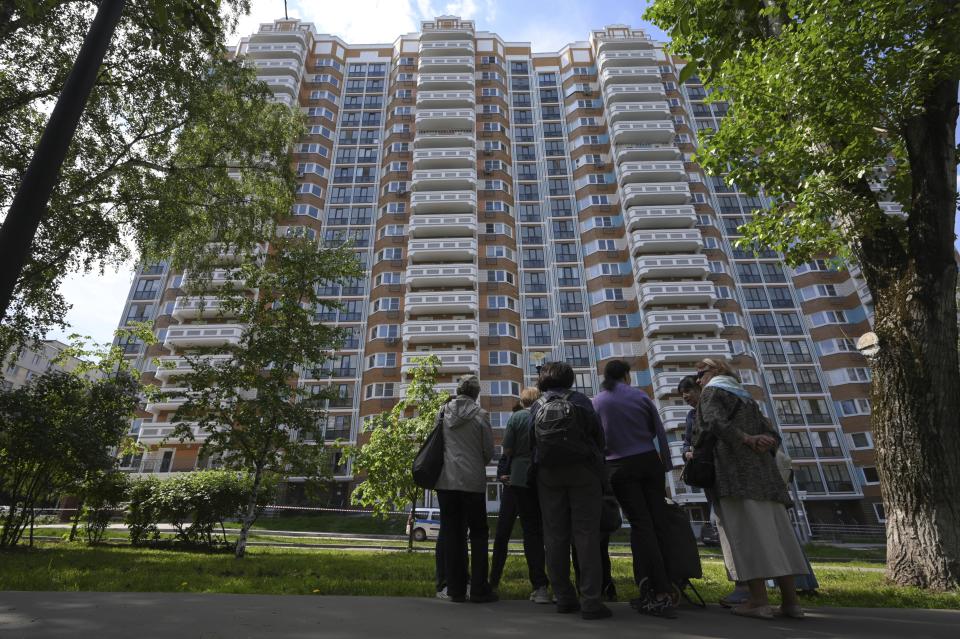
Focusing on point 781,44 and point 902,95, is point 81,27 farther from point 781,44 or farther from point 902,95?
point 902,95

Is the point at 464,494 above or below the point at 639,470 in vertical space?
below

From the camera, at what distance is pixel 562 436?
3.83 m

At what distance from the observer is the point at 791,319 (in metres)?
47.0

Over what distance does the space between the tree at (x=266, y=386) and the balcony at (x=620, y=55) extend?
57496 mm

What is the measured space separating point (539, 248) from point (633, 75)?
2465cm

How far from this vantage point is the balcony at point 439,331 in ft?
139

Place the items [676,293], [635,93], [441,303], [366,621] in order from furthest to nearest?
[635,93]
[676,293]
[441,303]
[366,621]

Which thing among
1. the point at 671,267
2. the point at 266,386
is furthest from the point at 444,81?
the point at 266,386

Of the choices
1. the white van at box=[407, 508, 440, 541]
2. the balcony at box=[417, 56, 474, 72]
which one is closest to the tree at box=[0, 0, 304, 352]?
the white van at box=[407, 508, 440, 541]

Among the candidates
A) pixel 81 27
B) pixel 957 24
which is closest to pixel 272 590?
pixel 957 24

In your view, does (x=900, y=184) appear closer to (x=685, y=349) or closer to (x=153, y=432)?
(x=685, y=349)

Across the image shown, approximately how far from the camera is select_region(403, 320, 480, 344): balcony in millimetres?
42219

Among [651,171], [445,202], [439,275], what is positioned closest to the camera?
[439,275]

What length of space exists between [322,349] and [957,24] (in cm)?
1243
